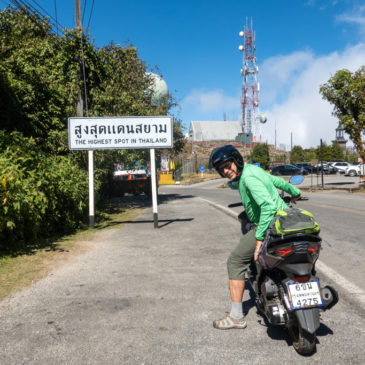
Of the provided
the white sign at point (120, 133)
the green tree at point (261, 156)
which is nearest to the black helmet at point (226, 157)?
the white sign at point (120, 133)

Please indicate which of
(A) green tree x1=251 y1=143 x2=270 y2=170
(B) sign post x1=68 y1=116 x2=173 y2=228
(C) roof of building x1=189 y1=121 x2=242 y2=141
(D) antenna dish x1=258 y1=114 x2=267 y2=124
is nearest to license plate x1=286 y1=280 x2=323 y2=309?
(B) sign post x1=68 y1=116 x2=173 y2=228

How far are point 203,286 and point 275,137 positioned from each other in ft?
346

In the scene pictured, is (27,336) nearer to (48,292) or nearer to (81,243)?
(48,292)

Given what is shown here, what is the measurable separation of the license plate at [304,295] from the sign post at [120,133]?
7392mm

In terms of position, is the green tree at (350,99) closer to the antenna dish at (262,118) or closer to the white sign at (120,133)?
the white sign at (120,133)

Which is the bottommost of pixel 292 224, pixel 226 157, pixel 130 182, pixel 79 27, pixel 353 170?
pixel 130 182

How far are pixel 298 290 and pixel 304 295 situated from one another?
0.06m

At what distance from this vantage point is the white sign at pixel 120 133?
33.1ft

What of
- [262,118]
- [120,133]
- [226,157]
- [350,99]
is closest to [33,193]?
[120,133]

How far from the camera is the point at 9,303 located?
4379mm

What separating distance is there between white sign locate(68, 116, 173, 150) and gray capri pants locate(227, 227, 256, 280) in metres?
6.99

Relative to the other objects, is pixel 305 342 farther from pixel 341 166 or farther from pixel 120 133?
pixel 341 166

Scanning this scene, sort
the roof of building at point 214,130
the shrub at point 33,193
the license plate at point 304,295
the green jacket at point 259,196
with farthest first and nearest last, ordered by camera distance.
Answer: the roof of building at point 214,130 < the shrub at point 33,193 < the green jacket at point 259,196 < the license plate at point 304,295

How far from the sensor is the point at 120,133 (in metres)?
10.2
